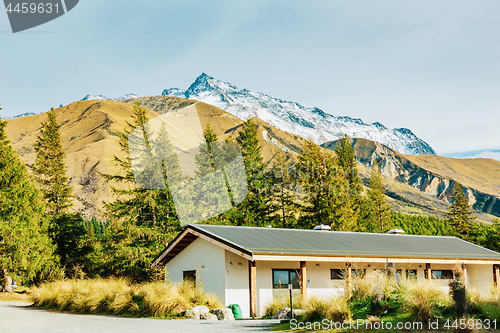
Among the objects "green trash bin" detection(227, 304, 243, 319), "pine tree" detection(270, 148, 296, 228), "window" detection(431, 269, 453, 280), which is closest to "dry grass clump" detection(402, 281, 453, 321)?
"green trash bin" detection(227, 304, 243, 319)

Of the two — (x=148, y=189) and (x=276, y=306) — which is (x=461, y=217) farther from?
(x=276, y=306)

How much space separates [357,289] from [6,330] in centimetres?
969

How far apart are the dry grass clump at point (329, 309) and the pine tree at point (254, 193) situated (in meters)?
26.1

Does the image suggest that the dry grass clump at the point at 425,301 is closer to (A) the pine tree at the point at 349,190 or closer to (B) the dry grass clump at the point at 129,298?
(B) the dry grass clump at the point at 129,298

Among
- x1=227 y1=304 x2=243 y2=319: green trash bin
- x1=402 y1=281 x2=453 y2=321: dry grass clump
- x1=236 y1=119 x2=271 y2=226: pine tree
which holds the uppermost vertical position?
x1=236 y1=119 x2=271 y2=226: pine tree

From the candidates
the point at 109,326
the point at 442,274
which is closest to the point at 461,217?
the point at 442,274

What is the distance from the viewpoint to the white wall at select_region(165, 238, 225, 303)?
17.8 meters

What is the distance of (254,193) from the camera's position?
39375 mm

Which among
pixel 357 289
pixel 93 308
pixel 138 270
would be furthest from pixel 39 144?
pixel 357 289

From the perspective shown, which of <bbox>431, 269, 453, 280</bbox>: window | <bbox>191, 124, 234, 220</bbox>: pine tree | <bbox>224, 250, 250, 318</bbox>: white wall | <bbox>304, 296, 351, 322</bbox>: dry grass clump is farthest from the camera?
<bbox>191, 124, 234, 220</bbox>: pine tree

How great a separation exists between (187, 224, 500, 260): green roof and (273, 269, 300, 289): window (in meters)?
1.27

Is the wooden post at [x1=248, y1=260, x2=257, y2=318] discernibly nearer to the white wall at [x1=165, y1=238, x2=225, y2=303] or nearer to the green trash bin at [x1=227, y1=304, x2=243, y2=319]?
the green trash bin at [x1=227, y1=304, x2=243, y2=319]

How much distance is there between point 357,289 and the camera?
12.4 metres

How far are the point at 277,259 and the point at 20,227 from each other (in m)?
20.8
